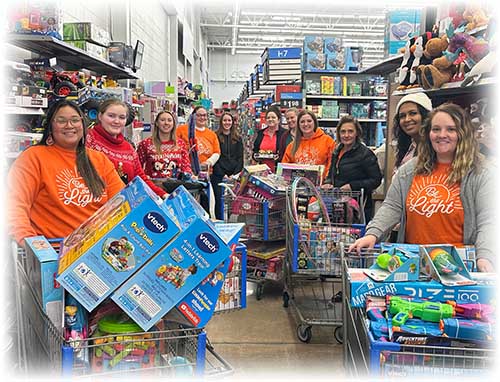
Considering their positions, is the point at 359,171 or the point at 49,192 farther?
the point at 359,171

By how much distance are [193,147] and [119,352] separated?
4935 mm

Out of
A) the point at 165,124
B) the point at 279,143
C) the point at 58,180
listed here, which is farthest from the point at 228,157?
the point at 58,180

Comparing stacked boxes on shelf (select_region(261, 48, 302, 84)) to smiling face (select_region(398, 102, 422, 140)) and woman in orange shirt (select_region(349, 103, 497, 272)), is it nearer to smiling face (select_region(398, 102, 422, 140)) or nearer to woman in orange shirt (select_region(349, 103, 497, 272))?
smiling face (select_region(398, 102, 422, 140))

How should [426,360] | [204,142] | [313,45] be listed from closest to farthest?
[426,360], [204,142], [313,45]

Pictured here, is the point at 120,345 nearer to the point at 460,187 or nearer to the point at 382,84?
the point at 460,187

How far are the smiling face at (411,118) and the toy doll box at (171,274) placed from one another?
7.44 feet

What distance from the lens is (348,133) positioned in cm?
447

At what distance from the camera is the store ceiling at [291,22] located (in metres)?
20.2

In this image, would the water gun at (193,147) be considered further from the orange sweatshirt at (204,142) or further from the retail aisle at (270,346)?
the retail aisle at (270,346)

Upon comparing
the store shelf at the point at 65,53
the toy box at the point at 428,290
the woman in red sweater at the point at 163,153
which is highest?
the store shelf at the point at 65,53

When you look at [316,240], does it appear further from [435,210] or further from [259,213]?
[435,210]

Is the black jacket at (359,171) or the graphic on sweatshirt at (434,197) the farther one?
the black jacket at (359,171)

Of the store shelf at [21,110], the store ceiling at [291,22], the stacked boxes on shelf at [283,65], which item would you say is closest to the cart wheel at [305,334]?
the store shelf at [21,110]

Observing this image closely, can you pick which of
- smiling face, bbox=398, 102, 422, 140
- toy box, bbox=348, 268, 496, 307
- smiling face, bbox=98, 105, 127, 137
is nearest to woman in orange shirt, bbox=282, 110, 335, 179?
smiling face, bbox=398, 102, 422, 140
